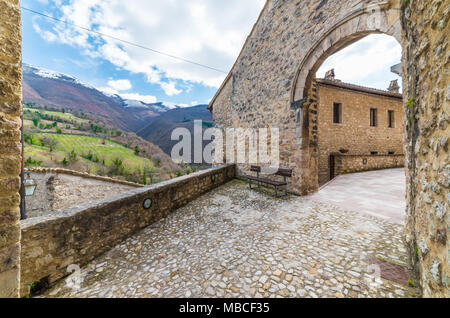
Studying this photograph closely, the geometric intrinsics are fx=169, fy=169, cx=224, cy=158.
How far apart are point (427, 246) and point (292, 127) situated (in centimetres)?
406

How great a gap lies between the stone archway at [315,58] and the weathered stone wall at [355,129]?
15.1 ft

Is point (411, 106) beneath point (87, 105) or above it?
beneath

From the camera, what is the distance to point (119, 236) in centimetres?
296

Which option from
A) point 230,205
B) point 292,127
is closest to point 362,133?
point 292,127

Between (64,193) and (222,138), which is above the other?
(222,138)

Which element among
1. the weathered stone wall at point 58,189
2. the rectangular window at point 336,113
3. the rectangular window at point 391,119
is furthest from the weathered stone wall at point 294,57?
the rectangular window at point 391,119

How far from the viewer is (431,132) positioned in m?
1.35

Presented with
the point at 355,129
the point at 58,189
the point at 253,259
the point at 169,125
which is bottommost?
the point at 253,259

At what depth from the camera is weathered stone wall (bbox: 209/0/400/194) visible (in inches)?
138

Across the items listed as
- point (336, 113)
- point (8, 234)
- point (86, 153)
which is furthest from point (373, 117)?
point (86, 153)

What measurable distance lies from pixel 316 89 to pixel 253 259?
5001 millimetres

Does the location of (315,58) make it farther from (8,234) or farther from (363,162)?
(363,162)
